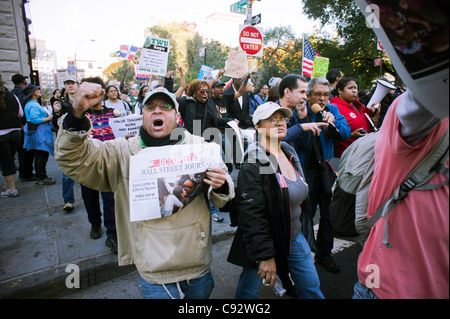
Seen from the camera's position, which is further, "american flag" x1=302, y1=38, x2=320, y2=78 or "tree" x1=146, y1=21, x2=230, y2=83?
"tree" x1=146, y1=21, x2=230, y2=83

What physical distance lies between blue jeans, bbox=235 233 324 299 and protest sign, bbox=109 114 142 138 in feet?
7.37

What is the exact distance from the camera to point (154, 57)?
584 cm

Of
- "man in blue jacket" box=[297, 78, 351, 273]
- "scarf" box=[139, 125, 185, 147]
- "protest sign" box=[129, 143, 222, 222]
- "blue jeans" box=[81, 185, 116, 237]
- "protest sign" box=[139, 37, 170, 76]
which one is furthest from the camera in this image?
"protest sign" box=[139, 37, 170, 76]

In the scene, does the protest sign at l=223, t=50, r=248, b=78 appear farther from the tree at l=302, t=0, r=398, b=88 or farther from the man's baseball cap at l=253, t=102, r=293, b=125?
the tree at l=302, t=0, r=398, b=88

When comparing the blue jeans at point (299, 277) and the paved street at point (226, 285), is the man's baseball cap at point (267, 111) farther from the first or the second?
the paved street at point (226, 285)

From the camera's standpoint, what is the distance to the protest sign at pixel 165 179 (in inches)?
64.8

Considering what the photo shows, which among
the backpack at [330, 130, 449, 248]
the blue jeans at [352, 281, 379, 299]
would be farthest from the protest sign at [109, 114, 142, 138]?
the blue jeans at [352, 281, 379, 299]

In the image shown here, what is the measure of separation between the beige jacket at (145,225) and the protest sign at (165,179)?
14cm

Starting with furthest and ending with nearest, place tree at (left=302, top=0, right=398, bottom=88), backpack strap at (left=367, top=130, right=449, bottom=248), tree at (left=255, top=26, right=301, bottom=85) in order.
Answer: tree at (left=255, top=26, right=301, bottom=85), tree at (left=302, top=0, right=398, bottom=88), backpack strap at (left=367, top=130, right=449, bottom=248)

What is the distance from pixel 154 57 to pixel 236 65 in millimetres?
1772

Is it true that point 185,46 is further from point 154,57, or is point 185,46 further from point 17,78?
point 154,57

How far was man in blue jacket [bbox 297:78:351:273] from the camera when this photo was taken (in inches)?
125

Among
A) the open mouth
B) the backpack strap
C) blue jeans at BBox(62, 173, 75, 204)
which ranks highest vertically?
the open mouth

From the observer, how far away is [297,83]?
→ 320 centimetres
